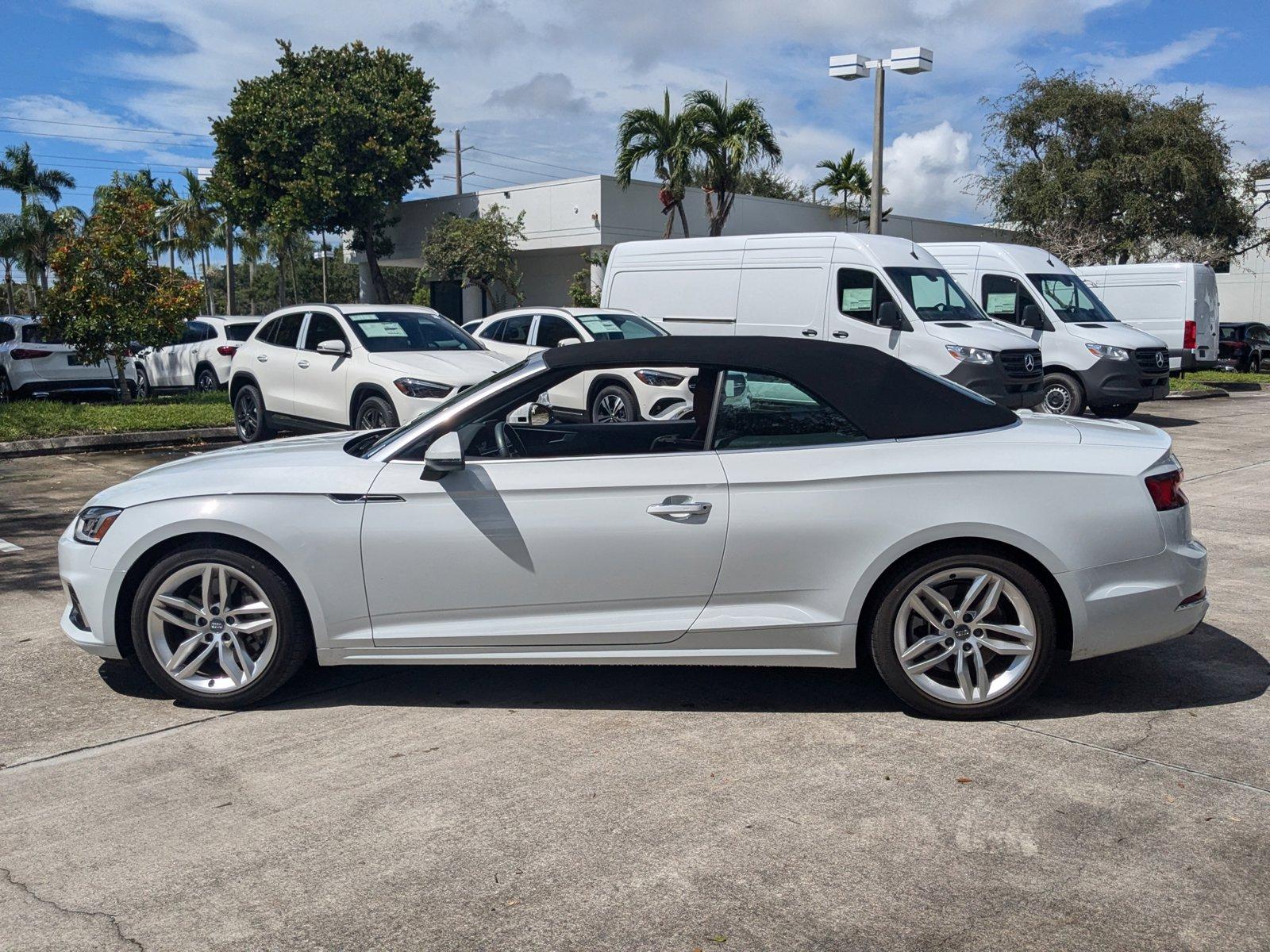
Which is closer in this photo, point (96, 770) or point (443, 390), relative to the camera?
point (96, 770)

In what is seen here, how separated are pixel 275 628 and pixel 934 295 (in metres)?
11.8

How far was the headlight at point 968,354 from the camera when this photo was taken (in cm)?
1391

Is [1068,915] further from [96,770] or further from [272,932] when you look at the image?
[96,770]

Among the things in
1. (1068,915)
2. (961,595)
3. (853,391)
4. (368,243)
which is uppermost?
(368,243)

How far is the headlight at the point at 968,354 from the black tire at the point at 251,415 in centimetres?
807

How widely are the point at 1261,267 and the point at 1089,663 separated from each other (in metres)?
49.5

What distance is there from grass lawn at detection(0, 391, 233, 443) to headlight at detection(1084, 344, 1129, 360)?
11807 mm

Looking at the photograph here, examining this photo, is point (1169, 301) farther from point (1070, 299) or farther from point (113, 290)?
point (113, 290)

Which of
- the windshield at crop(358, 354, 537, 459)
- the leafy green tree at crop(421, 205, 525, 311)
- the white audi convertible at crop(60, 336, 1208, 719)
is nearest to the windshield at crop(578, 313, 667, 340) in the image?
the windshield at crop(358, 354, 537, 459)

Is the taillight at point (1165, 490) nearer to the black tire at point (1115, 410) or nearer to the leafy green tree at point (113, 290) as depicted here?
the black tire at point (1115, 410)

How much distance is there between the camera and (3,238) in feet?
202

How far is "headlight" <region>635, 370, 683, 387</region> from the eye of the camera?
15.7 ft

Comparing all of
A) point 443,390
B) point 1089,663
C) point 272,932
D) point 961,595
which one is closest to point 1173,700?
point 1089,663

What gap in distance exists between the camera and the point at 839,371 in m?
4.76
